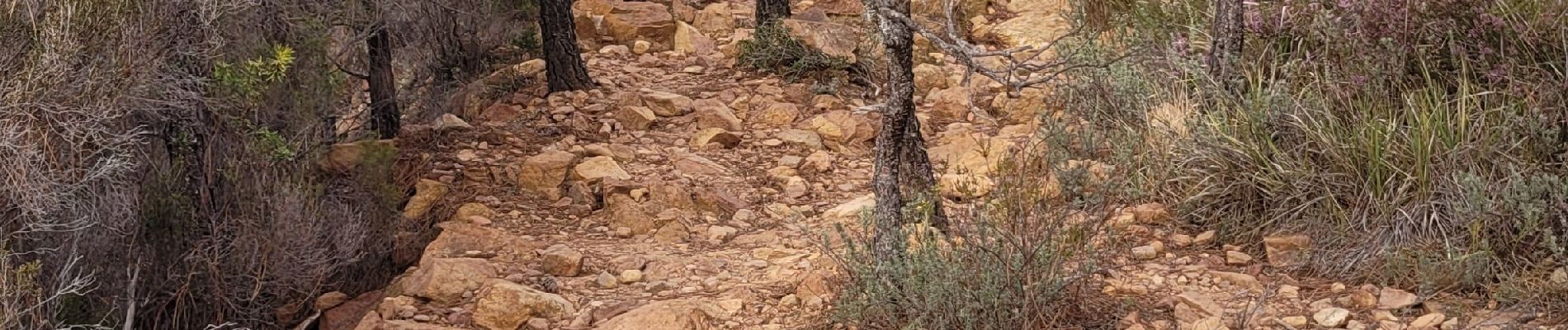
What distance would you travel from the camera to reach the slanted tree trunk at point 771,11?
8.25 metres

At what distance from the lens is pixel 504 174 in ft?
22.1

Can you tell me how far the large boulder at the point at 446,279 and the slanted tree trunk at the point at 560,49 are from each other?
2225 millimetres

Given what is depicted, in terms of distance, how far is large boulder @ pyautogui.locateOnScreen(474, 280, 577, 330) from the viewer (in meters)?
5.09

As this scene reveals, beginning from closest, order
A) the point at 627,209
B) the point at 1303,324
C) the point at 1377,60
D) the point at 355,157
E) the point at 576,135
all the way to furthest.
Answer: the point at 1303,324, the point at 1377,60, the point at 627,209, the point at 355,157, the point at 576,135

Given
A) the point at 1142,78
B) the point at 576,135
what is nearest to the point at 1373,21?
the point at 1142,78

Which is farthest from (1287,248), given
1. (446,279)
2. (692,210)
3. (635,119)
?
(635,119)

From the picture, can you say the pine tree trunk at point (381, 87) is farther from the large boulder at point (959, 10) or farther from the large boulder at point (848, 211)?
the large boulder at point (959, 10)

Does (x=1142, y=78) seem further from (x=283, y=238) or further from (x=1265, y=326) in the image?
(x=283, y=238)

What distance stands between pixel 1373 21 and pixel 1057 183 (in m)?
1.26

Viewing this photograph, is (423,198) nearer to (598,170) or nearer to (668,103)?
(598,170)

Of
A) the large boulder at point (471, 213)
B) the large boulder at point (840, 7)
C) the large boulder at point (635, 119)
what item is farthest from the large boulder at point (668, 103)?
the large boulder at point (840, 7)

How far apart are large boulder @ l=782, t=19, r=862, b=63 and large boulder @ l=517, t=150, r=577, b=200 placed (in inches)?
72.9

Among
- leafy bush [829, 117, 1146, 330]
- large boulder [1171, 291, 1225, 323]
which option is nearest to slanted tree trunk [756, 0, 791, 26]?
leafy bush [829, 117, 1146, 330]

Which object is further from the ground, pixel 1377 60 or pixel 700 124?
pixel 1377 60
